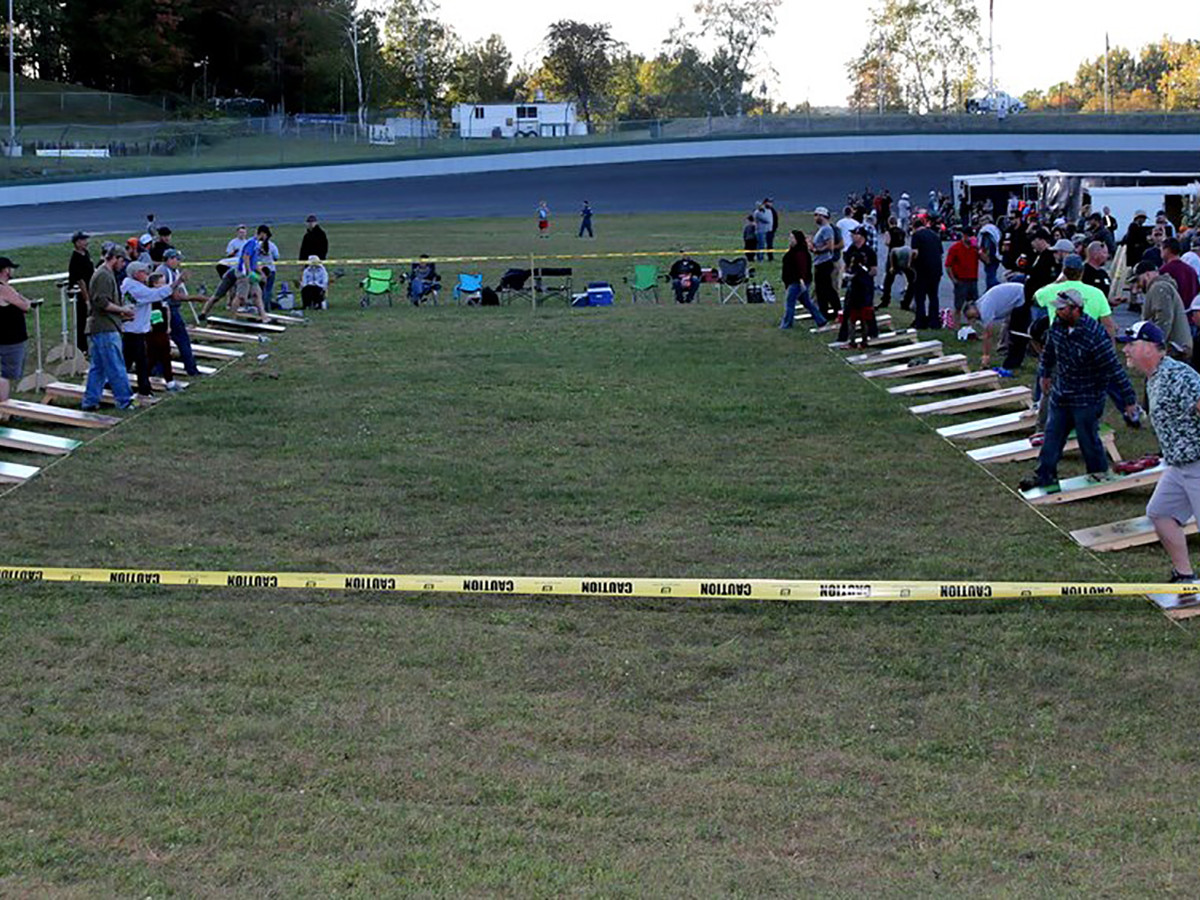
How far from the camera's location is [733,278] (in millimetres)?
30000

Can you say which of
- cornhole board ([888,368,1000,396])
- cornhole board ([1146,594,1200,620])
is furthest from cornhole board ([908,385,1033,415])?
cornhole board ([1146,594,1200,620])

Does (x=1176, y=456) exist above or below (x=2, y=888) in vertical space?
above

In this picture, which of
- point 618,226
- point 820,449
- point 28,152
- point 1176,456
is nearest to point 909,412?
point 820,449

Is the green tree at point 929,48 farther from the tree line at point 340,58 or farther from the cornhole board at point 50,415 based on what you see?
the cornhole board at point 50,415

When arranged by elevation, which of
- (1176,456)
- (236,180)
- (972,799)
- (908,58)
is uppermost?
(908,58)

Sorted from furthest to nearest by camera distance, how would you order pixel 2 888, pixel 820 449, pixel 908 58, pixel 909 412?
pixel 908 58 → pixel 909 412 → pixel 820 449 → pixel 2 888

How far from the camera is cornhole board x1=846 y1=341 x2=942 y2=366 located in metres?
21.2

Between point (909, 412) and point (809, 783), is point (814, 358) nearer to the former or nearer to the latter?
point (909, 412)

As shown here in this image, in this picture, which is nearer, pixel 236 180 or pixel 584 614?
pixel 584 614

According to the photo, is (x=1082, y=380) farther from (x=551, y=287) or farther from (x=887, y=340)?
(x=551, y=287)

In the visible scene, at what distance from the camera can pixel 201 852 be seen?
6359mm

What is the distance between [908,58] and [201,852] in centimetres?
12558

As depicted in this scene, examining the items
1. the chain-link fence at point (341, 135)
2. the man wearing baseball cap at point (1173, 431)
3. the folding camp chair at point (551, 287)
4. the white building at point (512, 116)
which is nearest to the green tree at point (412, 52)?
the white building at point (512, 116)

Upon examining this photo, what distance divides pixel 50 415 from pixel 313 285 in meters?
13.0
